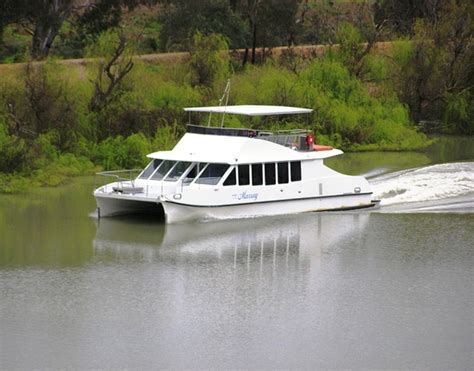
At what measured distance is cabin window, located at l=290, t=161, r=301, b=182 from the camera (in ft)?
95.6

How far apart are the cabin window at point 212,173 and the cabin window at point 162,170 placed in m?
0.88

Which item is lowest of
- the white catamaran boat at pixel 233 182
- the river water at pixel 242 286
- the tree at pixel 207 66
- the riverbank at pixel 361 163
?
the river water at pixel 242 286

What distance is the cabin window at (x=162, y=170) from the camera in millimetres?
28686

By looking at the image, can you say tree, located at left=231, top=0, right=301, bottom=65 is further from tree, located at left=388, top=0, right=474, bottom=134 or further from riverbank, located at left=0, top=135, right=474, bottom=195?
riverbank, located at left=0, top=135, right=474, bottom=195

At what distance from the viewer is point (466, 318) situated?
822 inches

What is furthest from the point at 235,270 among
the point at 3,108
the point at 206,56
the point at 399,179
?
the point at 206,56

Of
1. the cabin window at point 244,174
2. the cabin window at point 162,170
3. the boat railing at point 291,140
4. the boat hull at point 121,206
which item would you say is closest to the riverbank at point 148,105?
the boat hull at point 121,206

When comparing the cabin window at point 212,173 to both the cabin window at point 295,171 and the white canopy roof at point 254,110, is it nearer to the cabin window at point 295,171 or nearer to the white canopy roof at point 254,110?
the cabin window at point 295,171

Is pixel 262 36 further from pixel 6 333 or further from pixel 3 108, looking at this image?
pixel 6 333

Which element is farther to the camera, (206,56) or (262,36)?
(262,36)

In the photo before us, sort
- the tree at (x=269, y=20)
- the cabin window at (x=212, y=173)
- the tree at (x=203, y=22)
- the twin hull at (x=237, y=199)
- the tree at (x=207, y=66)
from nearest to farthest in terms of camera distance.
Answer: the twin hull at (x=237, y=199) < the cabin window at (x=212, y=173) < the tree at (x=207, y=66) < the tree at (x=203, y=22) < the tree at (x=269, y=20)

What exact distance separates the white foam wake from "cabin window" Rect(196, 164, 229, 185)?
4620 mm

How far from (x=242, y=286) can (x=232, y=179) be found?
563 cm

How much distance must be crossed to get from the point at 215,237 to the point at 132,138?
8957 millimetres
